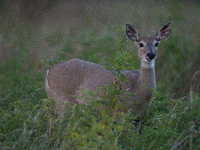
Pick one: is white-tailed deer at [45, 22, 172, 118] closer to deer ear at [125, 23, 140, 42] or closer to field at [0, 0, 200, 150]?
deer ear at [125, 23, 140, 42]

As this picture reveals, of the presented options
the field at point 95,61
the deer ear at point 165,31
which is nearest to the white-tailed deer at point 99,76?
the deer ear at point 165,31

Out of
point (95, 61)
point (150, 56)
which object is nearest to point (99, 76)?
point (150, 56)

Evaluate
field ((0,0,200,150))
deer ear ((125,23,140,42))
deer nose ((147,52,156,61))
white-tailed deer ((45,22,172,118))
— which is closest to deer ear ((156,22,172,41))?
white-tailed deer ((45,22,172,118))

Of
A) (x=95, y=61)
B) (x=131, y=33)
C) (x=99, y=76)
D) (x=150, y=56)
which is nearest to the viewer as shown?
(x=150, y=56)

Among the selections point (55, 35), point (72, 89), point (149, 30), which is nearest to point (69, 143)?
point (72, 89)

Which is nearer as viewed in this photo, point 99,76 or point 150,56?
point 150,56

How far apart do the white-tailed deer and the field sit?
0.26 meters

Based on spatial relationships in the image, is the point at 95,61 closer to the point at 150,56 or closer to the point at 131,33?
the point at 131,33

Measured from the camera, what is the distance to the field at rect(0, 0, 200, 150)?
13.7 feet

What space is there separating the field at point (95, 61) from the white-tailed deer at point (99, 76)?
26 cm

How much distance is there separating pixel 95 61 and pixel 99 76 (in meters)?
1.89

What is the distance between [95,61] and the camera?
847 centimetres

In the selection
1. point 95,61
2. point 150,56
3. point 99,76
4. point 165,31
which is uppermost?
point 165,31

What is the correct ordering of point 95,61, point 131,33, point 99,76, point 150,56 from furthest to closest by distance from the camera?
1. point 95,61
2. point 131,33
3. point 99,76
4. point 150,56
